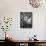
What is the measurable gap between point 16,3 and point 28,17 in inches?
→ 26.9

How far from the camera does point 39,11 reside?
15.6 ft

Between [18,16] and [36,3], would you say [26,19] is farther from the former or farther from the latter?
[36,3]

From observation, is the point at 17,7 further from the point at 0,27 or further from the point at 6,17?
the point at 0,27

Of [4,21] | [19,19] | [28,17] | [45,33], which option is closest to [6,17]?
[4,21]

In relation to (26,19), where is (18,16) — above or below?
above

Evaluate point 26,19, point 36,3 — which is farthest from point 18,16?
point 36,3

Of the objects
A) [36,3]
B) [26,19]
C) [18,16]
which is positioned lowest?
[26,19]

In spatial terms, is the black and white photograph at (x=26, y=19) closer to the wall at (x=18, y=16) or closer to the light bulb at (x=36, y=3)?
the wall at (x=18, y=16)

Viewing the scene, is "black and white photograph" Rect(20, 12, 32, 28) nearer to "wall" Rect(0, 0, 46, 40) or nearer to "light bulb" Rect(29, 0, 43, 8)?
"wall" Rect(0, 0, 46, 40)

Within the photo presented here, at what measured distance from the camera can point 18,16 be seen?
4707mm

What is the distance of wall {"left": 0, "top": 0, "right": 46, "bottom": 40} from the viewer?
4672mm

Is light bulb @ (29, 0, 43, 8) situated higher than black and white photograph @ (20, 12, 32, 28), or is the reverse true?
light bulb @ (29, 0, 43, 8)

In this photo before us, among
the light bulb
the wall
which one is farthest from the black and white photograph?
the light bulb

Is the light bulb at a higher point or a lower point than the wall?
higher
